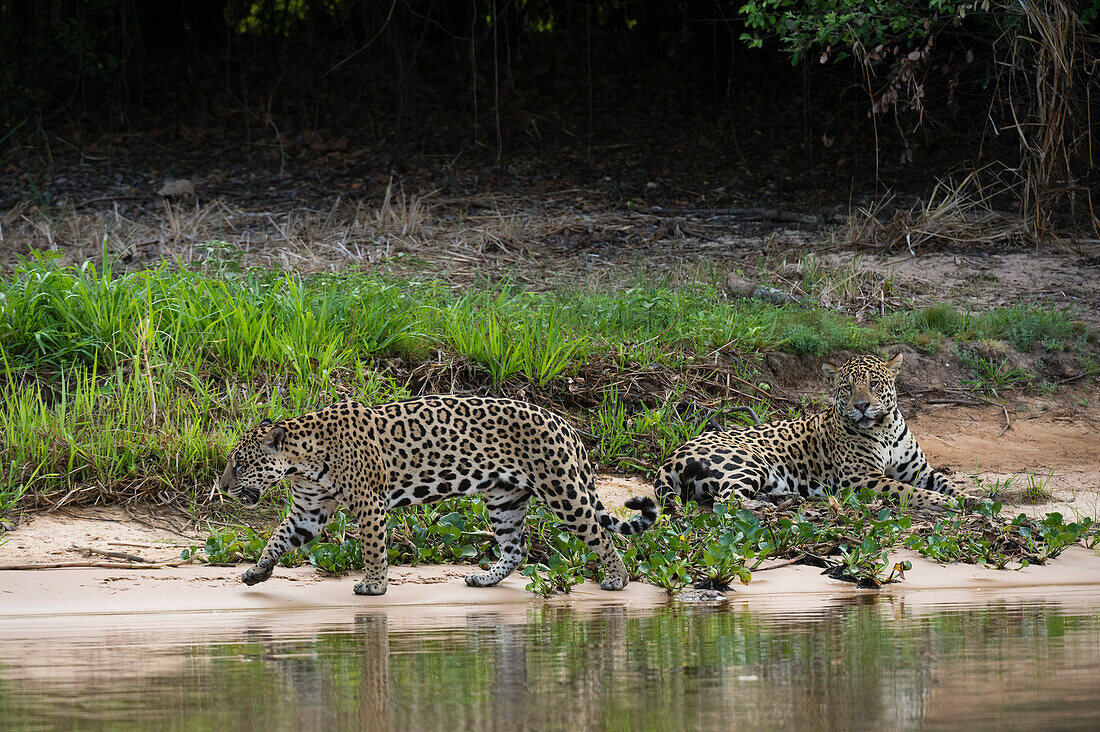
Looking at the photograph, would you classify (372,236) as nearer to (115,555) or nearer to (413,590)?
(115,555)

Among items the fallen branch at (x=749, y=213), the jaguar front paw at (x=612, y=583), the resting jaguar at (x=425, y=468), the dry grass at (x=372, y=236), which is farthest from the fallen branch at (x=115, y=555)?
the fallen branch at (x=749, y=213)

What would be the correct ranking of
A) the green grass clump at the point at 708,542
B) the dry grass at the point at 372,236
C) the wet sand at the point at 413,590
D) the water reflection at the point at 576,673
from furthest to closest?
1. the dry grass at the point at 372,236
2. the green grass clump at the point at 708,542
3. the wet sand at the point at 413,590
4. the water reflection at the point at 576,673

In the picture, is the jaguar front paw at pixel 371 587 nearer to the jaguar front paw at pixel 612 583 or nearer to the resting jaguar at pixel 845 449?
the jaguar front paw at pixel 612 583

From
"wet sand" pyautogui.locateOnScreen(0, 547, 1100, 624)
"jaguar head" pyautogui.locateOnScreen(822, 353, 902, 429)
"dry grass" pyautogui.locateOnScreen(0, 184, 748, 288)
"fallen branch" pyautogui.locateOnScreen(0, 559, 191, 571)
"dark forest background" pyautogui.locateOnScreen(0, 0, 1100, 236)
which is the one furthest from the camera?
"dark forest background" pyautogui.locateOnScreen(0, 0, 1100, 236)

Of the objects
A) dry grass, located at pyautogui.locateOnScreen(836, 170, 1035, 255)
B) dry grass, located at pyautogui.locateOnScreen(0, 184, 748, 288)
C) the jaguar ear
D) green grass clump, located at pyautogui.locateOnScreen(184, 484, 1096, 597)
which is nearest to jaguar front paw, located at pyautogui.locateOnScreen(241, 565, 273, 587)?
green grass clump, located at pyautogui.locateOnScreen(184, 484, 1096, 597)

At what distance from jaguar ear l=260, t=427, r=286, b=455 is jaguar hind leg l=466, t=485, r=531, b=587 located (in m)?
1.12

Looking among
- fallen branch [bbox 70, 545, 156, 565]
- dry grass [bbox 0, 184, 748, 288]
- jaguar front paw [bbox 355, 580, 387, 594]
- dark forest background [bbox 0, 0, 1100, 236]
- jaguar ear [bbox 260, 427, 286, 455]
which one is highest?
dark forest background [bbox 0, 0, 1100, 236]

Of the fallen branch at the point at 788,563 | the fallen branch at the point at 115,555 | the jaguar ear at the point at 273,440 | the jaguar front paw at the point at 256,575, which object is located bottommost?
the fallen branch at the point at 788,563

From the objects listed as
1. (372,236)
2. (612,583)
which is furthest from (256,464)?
(372,236)

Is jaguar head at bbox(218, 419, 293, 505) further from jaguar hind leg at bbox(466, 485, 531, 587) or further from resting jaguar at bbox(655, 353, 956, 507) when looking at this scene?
resting jaguar at bbox(655, 353, 956, 507)

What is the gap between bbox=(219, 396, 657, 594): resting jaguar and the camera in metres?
6.07

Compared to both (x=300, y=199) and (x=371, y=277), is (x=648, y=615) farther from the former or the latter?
(x=300, y=199)

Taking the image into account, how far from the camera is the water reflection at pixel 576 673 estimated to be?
2824 millimetres

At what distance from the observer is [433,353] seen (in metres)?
9.10
